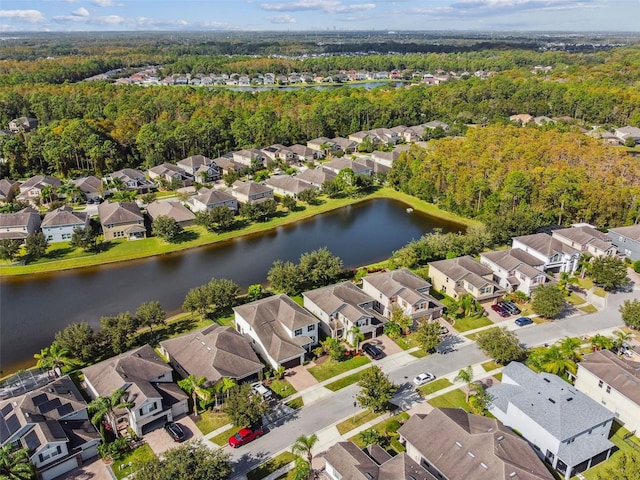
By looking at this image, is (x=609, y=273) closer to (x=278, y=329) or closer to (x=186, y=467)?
(x=278, y=329)

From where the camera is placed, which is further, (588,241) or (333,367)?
(588,241)

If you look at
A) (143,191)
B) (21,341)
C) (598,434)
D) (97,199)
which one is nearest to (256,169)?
(143,191)

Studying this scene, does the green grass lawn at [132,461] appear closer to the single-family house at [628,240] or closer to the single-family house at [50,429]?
the single-family house at [50,429]

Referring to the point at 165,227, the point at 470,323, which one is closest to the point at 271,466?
the point at 470,323

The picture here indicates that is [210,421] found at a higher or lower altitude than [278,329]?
lower

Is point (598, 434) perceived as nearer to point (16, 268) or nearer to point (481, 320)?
point (481, 320)

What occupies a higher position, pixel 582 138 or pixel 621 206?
pixel 582 138
